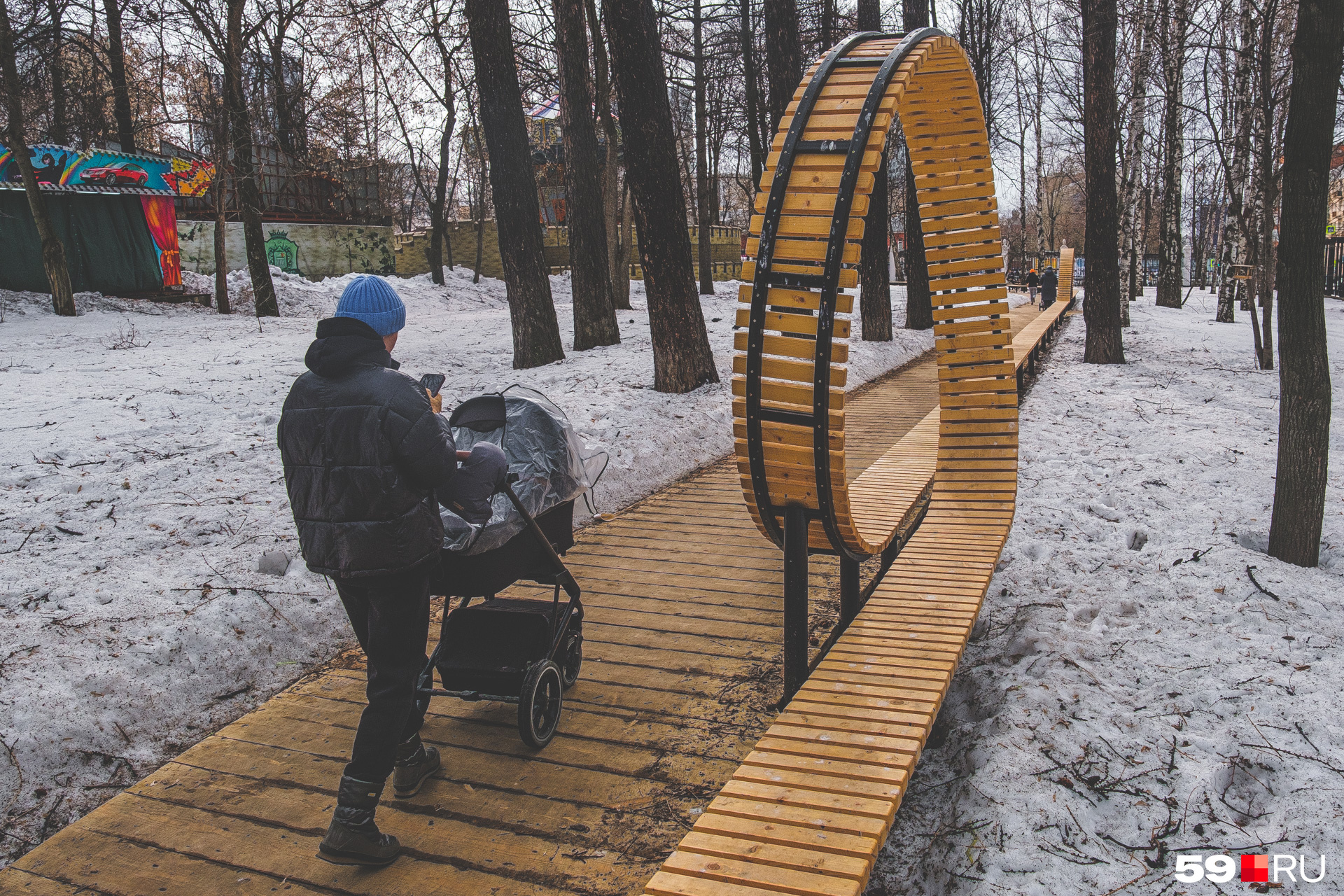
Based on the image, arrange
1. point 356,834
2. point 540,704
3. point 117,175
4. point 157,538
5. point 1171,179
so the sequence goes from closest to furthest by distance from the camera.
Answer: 1. point 356,834
2. point 540,704
3. point 157,538
4. point 117,175
5. point 1171,179

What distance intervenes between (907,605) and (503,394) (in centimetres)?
218

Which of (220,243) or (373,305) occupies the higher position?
(220,243)

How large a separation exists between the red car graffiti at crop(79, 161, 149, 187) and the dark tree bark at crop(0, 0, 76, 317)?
6.74ft

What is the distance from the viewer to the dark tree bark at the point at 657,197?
9086 mm

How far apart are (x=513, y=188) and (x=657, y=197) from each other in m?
2.64

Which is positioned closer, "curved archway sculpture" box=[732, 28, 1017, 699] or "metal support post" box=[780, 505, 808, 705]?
"curved archway sculpture" box=[732, 28, 1017, 699]

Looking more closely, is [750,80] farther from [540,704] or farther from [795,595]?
[540,704]

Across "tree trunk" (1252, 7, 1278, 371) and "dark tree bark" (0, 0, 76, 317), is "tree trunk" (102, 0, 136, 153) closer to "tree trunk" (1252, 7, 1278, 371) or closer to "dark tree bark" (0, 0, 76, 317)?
"dark tree bark" (0, 0, 76, 317)

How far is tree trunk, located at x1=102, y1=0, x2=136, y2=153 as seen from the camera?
19.1m

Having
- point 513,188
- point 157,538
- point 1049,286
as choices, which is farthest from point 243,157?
point 1049,286

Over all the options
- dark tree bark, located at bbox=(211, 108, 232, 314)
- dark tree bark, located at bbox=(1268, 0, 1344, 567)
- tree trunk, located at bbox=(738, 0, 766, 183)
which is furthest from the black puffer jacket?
tree trunk, located at bbox=(738, 0, 766, 183)

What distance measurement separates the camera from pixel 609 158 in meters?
20.8

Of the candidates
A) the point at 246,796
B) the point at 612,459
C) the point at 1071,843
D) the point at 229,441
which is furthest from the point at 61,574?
the point at 1071,843

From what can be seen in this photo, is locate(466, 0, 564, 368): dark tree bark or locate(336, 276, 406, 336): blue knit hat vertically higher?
locate(466, 0, 564, 368): dark tree bark
